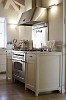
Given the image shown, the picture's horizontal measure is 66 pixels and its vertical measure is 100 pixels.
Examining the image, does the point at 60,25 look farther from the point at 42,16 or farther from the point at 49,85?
the point at 49,85

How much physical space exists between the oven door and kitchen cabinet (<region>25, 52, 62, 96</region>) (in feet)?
1.33

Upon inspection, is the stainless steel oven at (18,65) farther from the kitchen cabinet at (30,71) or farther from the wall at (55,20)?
the wall at (55,20)

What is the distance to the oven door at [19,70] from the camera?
5.20 m

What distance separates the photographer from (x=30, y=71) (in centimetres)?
478

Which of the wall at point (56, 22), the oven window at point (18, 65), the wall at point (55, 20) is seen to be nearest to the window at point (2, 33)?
the oven window at point (18, 65)

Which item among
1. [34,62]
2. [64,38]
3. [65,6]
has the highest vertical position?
[65,6]

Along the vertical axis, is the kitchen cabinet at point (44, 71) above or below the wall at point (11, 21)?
below

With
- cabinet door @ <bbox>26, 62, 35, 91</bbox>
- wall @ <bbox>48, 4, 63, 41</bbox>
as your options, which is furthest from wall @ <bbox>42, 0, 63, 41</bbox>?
cabinet door @ <bbox>26, 62, 35, 91</bbox>

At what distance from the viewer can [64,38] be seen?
15.6 feet

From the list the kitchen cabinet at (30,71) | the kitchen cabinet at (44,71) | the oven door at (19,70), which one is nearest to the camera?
the kitchen cabinet at (44,71)

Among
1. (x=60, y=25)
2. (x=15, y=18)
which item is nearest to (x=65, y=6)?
(x=60, y=25)

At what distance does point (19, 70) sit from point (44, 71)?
109 cm

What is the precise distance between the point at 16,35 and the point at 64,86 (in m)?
3.74

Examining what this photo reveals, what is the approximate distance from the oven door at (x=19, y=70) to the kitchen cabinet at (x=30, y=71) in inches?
11.1
